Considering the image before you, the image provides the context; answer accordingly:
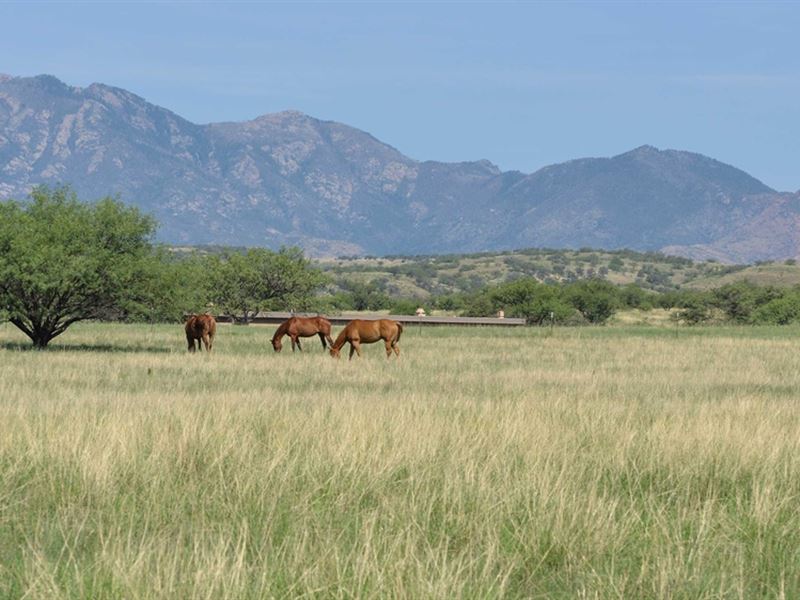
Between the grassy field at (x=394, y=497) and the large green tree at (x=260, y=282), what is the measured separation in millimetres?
68016

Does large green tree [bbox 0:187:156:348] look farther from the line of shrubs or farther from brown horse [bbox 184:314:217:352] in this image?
the line of shrubs

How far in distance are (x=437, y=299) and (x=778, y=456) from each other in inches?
5157

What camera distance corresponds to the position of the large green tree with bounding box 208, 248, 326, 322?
282 feet

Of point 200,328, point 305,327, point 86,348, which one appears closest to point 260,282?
point 305,327

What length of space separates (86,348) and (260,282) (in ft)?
175

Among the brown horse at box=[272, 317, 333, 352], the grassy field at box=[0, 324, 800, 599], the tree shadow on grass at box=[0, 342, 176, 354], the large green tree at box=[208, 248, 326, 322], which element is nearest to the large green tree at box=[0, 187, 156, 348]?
the tree shadow on grass at box=[0, 342, 176, 354]

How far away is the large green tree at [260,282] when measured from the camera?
8581 centimetres

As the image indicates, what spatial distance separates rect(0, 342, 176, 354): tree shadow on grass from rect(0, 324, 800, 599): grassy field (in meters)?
16.2

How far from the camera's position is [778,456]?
11031 millimetres

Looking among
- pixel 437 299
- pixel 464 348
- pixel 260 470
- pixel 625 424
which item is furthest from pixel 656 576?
pixel 437 299

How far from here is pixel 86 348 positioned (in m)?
35.8

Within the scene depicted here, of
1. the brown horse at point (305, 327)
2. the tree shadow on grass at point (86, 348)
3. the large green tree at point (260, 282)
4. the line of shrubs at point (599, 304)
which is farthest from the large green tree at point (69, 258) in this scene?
the line of shrubs at point (599, 304)

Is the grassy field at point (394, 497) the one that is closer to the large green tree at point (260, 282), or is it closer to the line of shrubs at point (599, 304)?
the large green tree at point (260, 282)

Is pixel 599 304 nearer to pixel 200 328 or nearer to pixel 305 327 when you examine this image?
pixel 305 327
